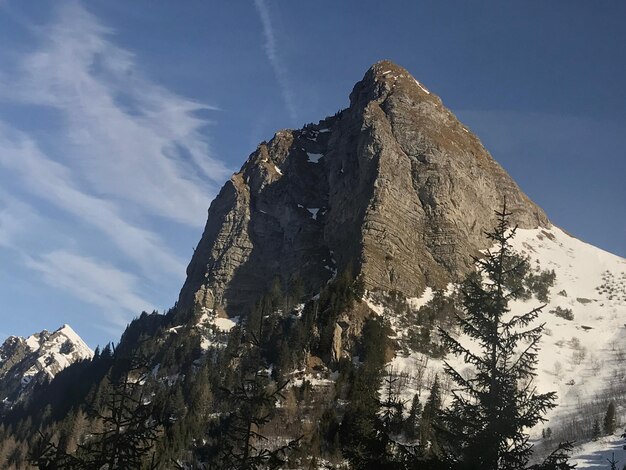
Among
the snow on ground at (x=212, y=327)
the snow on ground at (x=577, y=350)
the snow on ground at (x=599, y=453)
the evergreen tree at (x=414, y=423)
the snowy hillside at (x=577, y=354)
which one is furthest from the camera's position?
the snow on ground at (x=212, y=327)

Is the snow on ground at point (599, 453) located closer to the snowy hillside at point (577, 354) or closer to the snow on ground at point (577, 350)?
the snowy hillside at point (577, 354)

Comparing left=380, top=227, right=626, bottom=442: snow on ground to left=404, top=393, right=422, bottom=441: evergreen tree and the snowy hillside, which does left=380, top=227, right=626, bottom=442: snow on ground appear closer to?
the snowy hillside

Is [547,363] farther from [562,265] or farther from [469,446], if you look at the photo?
[469,446]

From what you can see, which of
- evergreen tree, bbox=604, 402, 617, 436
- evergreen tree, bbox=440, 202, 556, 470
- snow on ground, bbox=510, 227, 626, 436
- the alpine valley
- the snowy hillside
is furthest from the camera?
snow on ground, bbox=510, 227, 626, 436

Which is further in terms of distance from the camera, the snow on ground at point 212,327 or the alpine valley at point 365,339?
the snow on ground at point 212,327

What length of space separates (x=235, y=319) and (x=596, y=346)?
9188 centimetres

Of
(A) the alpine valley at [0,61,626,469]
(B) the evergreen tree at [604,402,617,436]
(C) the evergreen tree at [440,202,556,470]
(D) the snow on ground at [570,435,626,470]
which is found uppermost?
(A) the alpine valley at [0,61,626,469]

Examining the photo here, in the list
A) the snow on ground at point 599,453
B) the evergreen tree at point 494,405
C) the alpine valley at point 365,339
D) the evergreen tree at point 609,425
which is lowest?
the evergreen tree at point 494,405

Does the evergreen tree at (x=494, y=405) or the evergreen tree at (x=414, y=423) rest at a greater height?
the evergreen tree at (x=414, y=423)

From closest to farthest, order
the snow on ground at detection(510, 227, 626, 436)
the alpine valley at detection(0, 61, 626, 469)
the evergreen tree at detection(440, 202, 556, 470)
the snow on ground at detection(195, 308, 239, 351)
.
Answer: the evergreen tree at detection(440, 202, 556, 470), the alpine valley at detection(0, 61, 626, 469), the snow on ground at detection(510, 227, 626, 436), the snow on ground at detection(195, 308, 239, 351)

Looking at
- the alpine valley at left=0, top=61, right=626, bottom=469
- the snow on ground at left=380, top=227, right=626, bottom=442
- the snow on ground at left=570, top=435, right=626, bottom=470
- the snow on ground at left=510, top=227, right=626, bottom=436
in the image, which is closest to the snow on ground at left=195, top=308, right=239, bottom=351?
the alpine valley at left=0, top=61, right=626, bottom=469

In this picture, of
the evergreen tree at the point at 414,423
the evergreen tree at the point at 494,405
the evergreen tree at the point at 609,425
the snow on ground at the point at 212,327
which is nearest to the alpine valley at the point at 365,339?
the evergreen tree at the point at 609,425

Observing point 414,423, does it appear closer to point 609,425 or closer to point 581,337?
point 609,425

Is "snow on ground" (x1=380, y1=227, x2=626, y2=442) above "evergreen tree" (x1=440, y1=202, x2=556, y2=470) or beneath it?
above
